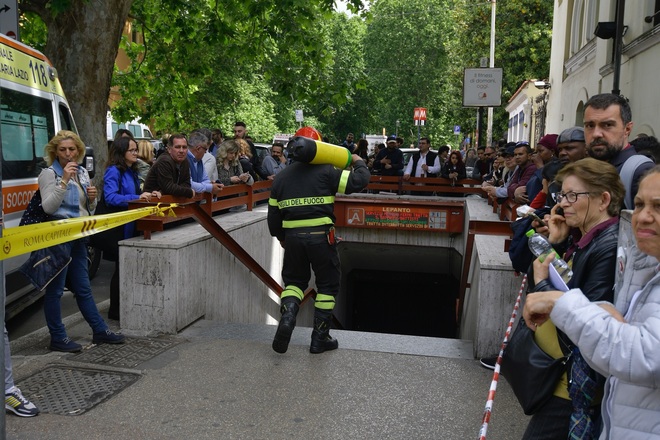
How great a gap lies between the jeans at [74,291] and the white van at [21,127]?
1.27 metres

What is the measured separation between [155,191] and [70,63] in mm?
5298

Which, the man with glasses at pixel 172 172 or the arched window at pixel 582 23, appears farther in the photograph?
the arched window at pixel 582 23

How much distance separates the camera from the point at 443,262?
15.4 m

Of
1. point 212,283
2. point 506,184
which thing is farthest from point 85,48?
point 506,184

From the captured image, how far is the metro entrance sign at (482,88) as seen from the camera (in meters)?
16.2

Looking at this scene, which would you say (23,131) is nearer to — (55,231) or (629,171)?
(55,231)

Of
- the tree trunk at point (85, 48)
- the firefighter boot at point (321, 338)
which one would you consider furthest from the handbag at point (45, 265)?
the tree trunk at point (85, 48)

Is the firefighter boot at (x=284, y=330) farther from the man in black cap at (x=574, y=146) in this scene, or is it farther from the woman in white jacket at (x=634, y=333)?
the woman in white jacket at (x=634, y=333)

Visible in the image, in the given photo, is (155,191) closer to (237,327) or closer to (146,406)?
(237,327)

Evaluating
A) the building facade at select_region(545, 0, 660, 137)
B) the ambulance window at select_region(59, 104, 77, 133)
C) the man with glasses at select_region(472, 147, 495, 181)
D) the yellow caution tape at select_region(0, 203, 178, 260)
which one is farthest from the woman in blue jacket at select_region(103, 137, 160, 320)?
the man with glasses at select_region(472, 147, 495, 181)

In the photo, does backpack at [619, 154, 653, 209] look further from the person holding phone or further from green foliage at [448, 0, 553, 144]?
green foliage at [448, 0, 553, 144]

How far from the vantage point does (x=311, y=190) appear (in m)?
5.13

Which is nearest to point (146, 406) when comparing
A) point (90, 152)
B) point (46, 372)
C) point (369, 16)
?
point (46, 372)

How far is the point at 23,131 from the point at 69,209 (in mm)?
2527
